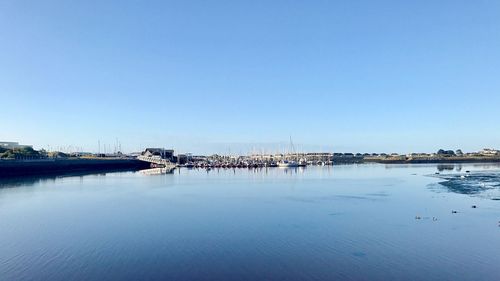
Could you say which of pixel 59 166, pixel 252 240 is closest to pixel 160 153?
pixel 59 166

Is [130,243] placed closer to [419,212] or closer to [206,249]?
[206,249]

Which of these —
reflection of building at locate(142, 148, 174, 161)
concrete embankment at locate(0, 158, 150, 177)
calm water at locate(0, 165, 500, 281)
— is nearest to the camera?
calm water at locate(0, 165, 500, 281)

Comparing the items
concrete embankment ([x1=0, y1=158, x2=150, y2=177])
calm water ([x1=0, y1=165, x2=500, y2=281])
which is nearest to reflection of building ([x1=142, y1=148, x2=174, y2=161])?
concrete embankment ([x1=0, y1=158, x2=150, y2=177])

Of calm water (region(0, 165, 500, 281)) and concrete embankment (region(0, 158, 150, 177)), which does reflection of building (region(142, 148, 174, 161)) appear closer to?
concrete embankment (region(0, 158, 150, 177))

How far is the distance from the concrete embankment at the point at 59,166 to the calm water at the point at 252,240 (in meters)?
31.1

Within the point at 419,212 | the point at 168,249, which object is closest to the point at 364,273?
the point at 168,249

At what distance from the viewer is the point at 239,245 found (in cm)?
1370

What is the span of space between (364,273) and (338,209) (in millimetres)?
11737

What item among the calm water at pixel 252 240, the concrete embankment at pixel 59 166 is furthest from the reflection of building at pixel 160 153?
the calm water at pixel 252 240

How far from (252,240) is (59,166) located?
58.9 metres

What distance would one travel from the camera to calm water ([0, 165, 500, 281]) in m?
10.8

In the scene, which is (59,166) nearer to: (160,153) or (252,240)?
(160,153)

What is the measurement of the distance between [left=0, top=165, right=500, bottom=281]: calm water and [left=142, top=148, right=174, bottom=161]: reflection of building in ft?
249

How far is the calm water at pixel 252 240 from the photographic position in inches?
A: 426
